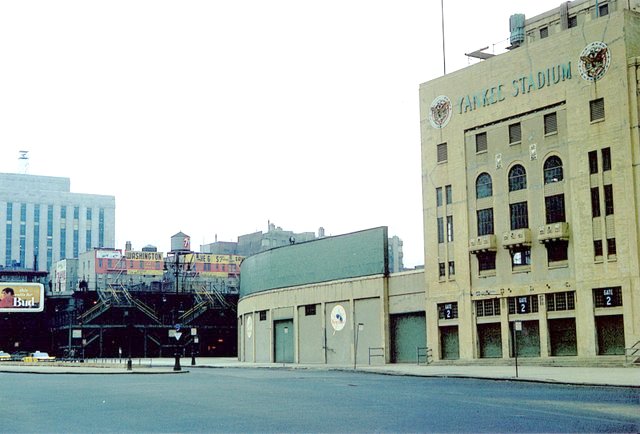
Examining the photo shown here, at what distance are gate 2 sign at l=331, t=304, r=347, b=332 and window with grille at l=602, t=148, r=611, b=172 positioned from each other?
25964mm

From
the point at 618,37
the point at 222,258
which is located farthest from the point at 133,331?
the point at 618,37

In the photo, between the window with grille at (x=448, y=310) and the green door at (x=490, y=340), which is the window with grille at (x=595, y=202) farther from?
the window with grille at (x=448, y=310)

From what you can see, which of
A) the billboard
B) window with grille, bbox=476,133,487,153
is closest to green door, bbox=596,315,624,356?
window with grille, bbox=476,133,487,153

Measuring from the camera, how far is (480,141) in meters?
60.7

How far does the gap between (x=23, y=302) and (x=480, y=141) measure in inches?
2553

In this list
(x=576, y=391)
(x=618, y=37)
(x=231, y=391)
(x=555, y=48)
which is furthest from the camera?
(x=555, y=48)

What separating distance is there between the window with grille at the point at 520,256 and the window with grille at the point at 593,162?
684 centimetres

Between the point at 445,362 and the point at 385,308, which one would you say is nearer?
the point at 445,362

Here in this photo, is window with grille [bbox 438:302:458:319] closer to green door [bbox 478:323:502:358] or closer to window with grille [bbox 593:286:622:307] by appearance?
green door [bbox 478:323:502:358]

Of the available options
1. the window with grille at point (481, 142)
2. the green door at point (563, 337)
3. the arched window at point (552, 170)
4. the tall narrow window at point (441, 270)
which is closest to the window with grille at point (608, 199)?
the arched window at point (552, 170)

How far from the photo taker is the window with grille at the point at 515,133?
190 feet

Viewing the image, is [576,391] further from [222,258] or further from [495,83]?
[222,258]

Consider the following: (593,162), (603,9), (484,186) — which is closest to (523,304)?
(484,186)

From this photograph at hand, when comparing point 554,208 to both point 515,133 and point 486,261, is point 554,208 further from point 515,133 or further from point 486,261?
point 486,261
